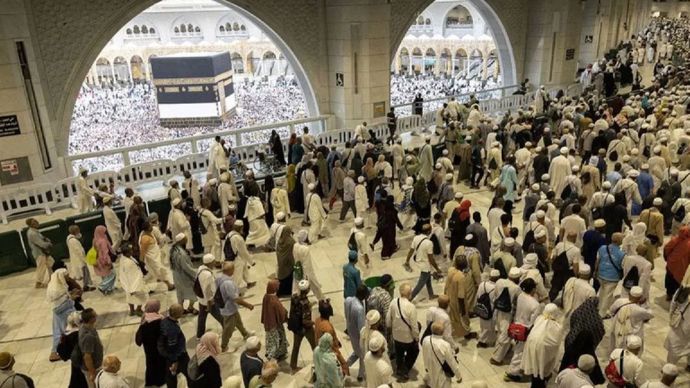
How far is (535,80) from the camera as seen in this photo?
2153 centimetres

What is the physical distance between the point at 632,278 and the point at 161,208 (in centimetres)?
802

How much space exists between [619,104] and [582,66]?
12.9 m

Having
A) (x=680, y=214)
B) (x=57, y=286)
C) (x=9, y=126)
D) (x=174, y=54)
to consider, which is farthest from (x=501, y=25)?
(x=174, y=54)

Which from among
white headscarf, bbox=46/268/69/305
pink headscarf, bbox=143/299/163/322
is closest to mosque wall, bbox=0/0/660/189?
white headscarf, bbox=46/268/69/305

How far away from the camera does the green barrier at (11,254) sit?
9.00 metres

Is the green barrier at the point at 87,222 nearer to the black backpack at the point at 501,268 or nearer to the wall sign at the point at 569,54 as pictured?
the black backpack at the point at 501,268

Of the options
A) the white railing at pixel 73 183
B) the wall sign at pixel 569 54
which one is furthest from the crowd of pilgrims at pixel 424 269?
the wall sign at pixel 569 54

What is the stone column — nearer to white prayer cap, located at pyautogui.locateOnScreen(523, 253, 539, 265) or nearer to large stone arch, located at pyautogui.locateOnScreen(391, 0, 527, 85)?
large stone arch, located at pyautogui.locateOnScreen(391, 0, 527, 85)

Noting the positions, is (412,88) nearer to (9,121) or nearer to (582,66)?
(582,66)

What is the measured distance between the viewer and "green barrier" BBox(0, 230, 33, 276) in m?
9.00

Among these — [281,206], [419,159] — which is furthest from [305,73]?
[281,206]

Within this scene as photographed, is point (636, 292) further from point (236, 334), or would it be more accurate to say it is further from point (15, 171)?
point (15, 171)

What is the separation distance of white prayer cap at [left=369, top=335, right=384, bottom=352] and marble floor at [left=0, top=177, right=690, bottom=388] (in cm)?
134

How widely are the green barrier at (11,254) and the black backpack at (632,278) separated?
942cm
